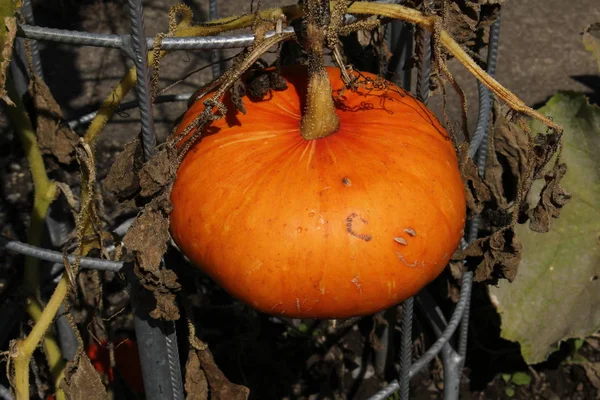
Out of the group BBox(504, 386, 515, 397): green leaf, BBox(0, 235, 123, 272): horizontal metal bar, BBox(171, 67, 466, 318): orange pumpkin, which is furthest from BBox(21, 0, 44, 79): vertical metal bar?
BBox(504, 386, 515, 397): green leaf

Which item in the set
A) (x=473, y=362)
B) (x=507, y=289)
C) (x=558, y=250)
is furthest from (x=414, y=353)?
(x=558, y=250)

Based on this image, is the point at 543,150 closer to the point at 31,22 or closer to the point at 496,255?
the point at 496,255

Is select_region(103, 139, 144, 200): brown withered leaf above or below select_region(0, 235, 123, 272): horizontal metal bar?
above

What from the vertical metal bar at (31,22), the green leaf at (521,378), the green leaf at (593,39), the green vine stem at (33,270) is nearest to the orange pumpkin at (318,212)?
the green vine stem at (33,270)

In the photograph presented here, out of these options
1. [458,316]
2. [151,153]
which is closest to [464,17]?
[151,153]

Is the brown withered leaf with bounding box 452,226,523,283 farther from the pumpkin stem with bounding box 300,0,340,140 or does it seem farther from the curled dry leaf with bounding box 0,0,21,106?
the curled dry leaf with bounding box 0,0,21,106

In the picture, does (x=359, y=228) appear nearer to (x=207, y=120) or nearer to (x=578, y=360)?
(x=207, y=120)
